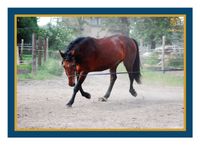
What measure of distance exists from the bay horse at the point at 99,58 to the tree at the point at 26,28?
1.50 feet

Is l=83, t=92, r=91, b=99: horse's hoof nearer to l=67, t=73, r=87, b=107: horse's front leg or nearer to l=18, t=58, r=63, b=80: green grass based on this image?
l=67, t=73, r=87, b=107: horse's front leg

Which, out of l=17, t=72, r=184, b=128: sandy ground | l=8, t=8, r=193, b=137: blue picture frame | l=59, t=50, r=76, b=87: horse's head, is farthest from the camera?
l=59, t=50, r=76, b=87: horse's head

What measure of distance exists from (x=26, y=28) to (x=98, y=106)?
4.31ft

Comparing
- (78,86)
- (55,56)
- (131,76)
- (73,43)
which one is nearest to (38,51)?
(55,56)

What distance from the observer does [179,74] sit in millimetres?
5949

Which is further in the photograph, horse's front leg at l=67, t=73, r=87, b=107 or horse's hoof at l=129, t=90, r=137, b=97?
horse's hoof at l=129, t=90, r=137, b=97

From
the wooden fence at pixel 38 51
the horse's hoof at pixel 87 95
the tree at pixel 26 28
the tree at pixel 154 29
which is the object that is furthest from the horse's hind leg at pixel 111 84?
the tree at pixel 26 28

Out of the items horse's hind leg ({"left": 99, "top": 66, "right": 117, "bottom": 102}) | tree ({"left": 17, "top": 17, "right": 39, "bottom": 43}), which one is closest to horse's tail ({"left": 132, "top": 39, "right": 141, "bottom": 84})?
horse's hind leg ({"left": 99, "top": 66, "right": 117, "bottom": 102})

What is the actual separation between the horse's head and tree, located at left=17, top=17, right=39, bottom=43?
1.49ft

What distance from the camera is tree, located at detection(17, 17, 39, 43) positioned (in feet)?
19.0

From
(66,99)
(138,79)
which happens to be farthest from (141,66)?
(66,99)

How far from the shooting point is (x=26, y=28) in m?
5.86

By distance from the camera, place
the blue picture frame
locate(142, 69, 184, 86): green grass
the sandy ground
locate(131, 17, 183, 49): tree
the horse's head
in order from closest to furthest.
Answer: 1. the blue picture frame
2. the sandy ground
3. locate(131, 17, 183, 49): tree
4. the horse's head
5. locate(142, 69, 184, 86): green grass

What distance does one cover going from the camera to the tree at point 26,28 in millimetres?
5789
